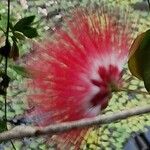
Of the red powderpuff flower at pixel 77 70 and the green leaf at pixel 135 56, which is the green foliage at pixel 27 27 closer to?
the red powderpuff flower at pixel 77 70

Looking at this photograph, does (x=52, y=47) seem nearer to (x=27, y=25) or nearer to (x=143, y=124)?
(x=27, y=25)

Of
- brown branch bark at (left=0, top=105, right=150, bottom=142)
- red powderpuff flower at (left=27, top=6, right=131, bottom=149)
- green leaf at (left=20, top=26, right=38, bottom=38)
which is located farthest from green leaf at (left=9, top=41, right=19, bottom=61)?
brown branch bark at (left=0, top=105, right=150, bottom=142)

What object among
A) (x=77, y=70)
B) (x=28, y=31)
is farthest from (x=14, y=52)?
(x=77, y=70)

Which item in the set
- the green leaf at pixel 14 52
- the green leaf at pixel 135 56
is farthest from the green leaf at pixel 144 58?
the green leaf at pixel 14 52

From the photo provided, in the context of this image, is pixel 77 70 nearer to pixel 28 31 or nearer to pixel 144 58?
pixel 144 58

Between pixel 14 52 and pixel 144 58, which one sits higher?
pixel 144 58

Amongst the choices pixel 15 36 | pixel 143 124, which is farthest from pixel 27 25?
pixel 143 124
